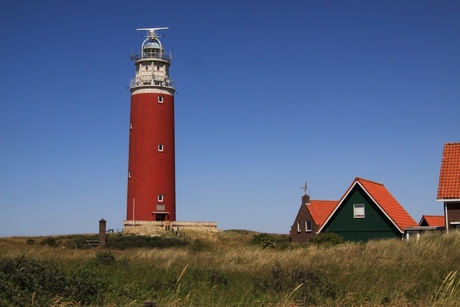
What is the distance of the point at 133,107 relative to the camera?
2287 inches

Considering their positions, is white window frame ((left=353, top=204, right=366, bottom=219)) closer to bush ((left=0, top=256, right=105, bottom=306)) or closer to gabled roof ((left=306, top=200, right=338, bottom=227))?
gabled roof ((left=306, top=200, right=338, bottom=227))

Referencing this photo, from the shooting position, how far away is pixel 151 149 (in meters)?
55.7

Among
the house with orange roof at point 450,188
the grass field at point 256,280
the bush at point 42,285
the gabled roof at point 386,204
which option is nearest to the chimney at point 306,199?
the gabled roof at point 386,204

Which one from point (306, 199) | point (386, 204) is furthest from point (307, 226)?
point (386, 204)

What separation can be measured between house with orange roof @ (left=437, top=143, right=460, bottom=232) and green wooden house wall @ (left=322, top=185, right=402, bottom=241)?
14.1 feet

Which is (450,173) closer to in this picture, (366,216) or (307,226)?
(366,216)

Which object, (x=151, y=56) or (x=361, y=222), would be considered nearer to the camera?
(x=361, y=222)

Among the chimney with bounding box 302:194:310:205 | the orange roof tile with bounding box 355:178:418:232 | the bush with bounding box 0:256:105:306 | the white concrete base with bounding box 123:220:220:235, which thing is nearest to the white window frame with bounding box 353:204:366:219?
the orange roof tile with bounding box 355:178:418:232

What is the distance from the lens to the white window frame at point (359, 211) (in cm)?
3612

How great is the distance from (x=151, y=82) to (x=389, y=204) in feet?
91.6

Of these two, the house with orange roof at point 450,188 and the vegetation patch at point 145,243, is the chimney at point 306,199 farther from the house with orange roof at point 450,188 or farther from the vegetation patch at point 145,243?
the house with orange roof at point 450,188

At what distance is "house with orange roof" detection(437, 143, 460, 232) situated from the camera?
101 feet

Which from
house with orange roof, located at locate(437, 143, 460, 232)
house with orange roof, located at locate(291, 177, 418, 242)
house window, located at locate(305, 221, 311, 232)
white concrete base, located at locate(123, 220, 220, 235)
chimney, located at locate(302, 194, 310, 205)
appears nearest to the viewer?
house with orange roof, located at locate(437, 143, 460, 232)

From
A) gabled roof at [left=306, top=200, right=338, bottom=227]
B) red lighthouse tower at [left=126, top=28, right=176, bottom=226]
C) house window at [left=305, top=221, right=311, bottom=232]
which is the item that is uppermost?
red lighthouse tower at [left=126, top=28, right=176, bottom=226]
